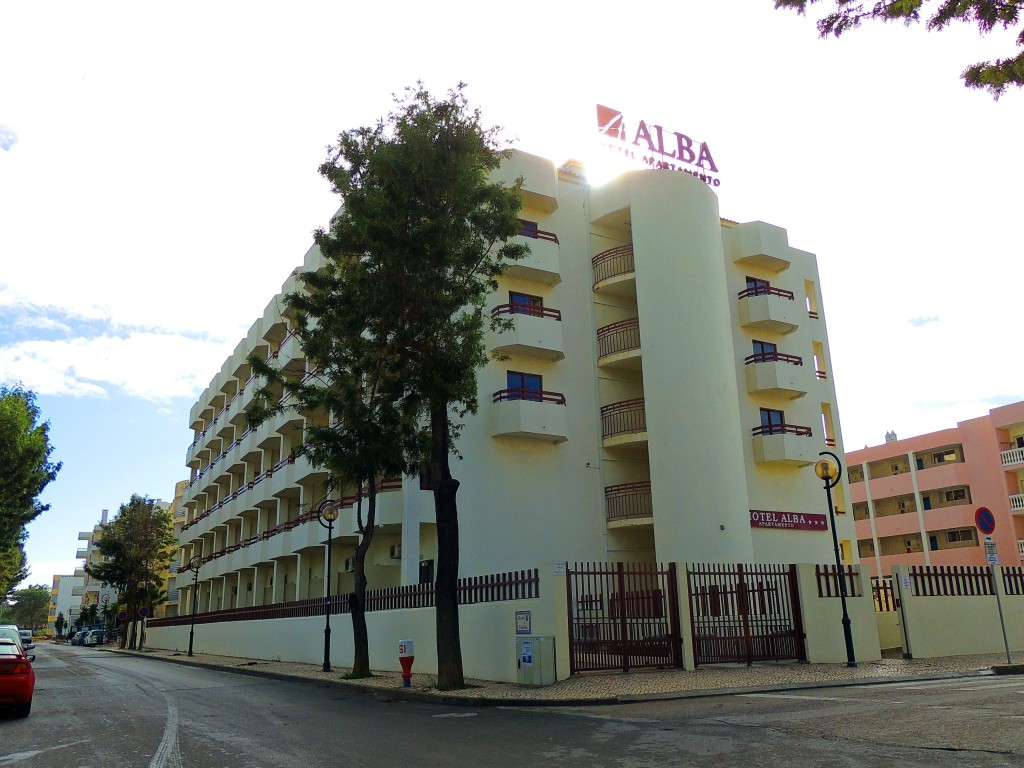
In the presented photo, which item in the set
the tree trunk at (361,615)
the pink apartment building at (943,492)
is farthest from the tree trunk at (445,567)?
the pink apartment building at (943,492)

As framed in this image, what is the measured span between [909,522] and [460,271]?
155 ft

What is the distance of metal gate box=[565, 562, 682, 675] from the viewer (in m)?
17.1

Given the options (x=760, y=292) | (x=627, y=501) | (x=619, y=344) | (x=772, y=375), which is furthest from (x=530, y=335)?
(x=760, y=292)

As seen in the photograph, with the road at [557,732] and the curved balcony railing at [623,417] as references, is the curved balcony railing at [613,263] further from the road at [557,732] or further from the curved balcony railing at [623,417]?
the road at [557,732]

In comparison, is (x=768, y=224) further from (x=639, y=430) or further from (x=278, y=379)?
(x=278, y=379)

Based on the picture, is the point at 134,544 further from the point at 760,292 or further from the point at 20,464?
the point at 760,292

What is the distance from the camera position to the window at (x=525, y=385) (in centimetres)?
2936

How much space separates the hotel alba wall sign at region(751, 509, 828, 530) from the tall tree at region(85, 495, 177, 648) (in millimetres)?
42912

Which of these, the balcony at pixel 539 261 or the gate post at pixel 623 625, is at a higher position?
the balcony at pixel 539 261

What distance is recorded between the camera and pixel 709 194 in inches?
1308

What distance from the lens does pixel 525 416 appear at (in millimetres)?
28406

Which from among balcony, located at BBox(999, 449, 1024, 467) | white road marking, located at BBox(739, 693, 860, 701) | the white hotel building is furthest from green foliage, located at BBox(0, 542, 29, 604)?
balcony, located at BBox(999, 449, 1024, 467)

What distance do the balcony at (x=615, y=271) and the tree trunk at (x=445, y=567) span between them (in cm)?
1570

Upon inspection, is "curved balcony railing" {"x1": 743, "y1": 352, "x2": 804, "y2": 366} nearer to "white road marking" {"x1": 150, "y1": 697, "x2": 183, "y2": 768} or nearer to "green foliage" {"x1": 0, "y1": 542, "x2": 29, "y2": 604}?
"white road marking" {"x1": 150, "y1": 697, "x2": 183, "y2": 768}
